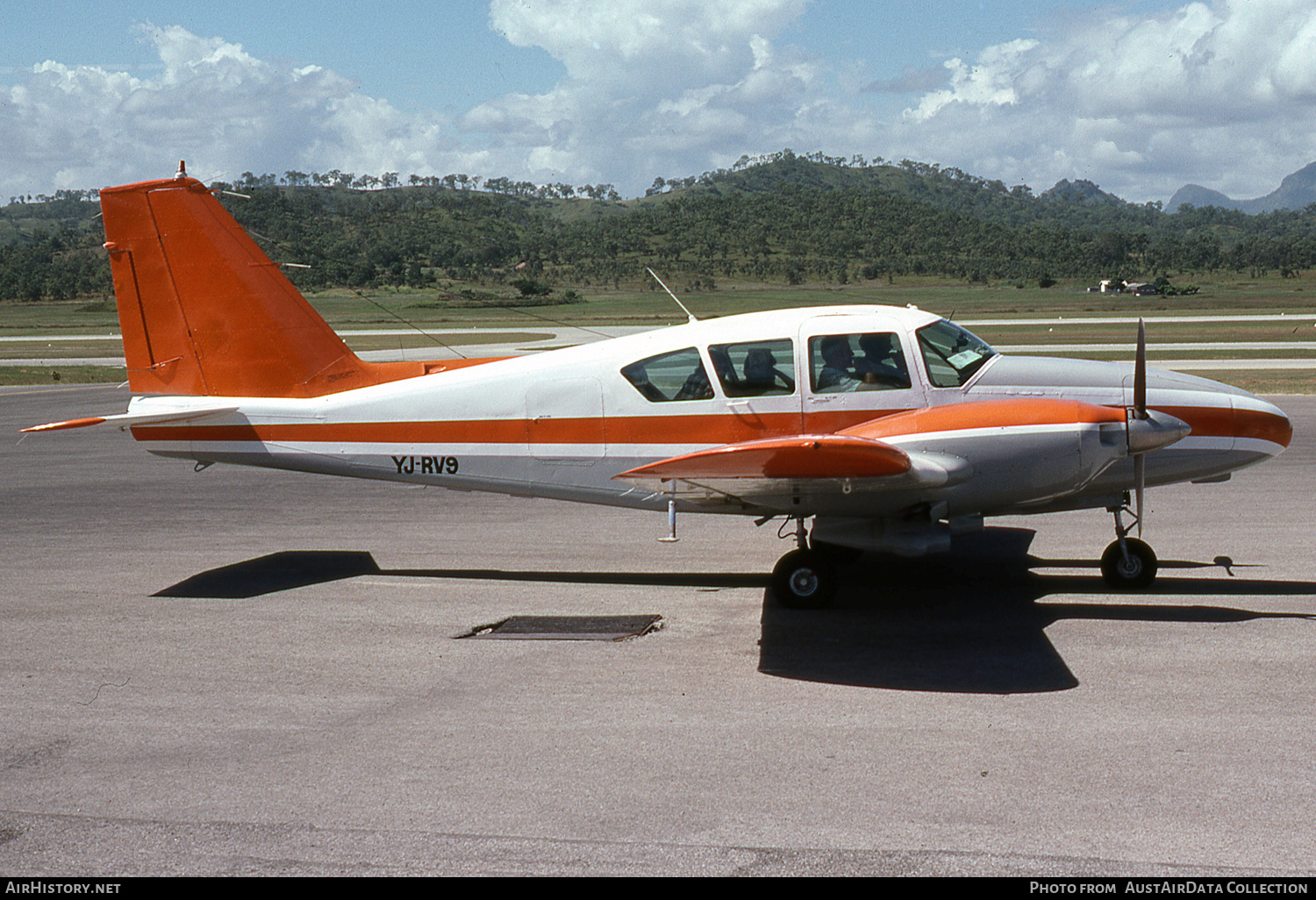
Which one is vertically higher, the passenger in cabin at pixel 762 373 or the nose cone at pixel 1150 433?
the passenger in cabin at pixel 762 373

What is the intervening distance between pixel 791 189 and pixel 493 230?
61.0 metres

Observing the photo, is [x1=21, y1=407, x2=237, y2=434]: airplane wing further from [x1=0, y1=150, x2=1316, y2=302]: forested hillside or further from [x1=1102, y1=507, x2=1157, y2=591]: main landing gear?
[x1=0, y1=150, x2=1316, y2=302]: forested hillside

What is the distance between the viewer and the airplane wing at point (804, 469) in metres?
7.14

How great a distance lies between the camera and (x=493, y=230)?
463 feet

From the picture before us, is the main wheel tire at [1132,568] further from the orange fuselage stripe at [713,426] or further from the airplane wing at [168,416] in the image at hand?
the airplane wing at [168,416]

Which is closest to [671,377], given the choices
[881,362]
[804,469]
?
[881,362]

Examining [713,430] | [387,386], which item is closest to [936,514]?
[713,430]

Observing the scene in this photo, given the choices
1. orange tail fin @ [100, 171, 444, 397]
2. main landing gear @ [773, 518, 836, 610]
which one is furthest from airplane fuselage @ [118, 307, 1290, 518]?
main landing gear @ [773, 518, 836, 610]

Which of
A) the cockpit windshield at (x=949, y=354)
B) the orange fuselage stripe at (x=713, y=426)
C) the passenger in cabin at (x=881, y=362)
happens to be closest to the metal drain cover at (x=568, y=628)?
the orange fuselage stripe at (x=713, y=426)

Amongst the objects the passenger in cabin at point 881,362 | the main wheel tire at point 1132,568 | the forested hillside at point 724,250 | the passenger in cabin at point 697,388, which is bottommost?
the main wheel tire at point 1132,568

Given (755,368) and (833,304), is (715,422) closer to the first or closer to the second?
(755,368)

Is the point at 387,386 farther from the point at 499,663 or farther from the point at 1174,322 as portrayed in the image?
the point at 1174,322

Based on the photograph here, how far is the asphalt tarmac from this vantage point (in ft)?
15.7

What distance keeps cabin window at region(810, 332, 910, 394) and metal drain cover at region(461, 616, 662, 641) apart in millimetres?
2531
